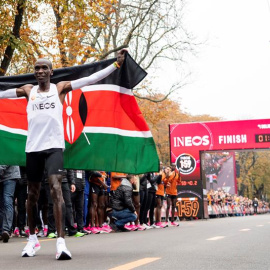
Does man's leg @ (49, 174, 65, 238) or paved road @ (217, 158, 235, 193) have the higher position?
paved road @ (217, 158, 235, 193)

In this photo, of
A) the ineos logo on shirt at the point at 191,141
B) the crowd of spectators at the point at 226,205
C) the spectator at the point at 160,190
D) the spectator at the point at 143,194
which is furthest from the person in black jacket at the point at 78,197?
the crowd of spectators at the point at 226,205

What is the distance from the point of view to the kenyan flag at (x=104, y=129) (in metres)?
8.59

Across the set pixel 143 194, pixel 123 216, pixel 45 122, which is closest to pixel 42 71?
pixel 45 122

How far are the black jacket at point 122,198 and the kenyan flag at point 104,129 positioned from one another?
6155 mm

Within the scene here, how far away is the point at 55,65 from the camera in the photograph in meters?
23.3

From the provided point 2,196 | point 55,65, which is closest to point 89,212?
point 2,196

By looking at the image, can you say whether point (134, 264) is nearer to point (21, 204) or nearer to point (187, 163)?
point (21, 204)

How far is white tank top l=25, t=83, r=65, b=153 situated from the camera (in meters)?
6.82

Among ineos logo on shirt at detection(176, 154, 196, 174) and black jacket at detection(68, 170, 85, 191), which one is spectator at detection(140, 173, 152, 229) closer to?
black jacket at detection(68, 170, 85, 191)

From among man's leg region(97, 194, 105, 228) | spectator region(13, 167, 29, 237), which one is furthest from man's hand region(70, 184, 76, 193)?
man's leg region(97, 194, 105, 228)

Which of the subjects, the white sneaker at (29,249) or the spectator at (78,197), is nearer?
the white sneaker at (29,249)

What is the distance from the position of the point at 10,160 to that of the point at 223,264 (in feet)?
12.5

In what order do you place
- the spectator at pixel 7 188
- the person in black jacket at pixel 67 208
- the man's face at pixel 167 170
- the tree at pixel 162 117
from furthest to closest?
the tree at pixel 162 117
the man's face at pixel 167 170
the person in black jacket at pixel 67 208
the spectator at pixel 7 188

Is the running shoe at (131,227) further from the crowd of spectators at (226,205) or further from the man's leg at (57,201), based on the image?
the crowd of spectators at (226,205)
